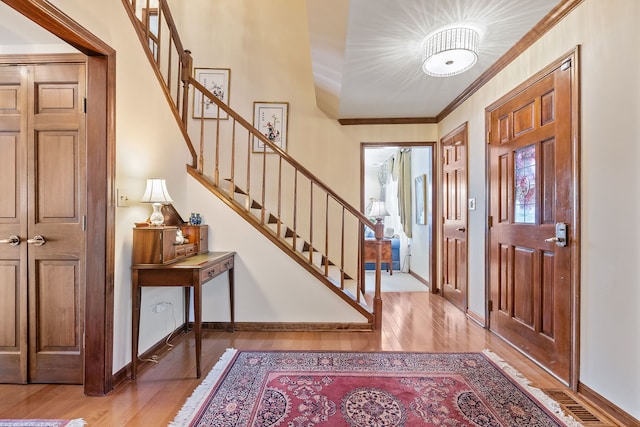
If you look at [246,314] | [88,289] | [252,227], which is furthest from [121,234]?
[246,314]

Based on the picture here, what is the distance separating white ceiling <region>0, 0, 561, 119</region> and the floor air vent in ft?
7.97

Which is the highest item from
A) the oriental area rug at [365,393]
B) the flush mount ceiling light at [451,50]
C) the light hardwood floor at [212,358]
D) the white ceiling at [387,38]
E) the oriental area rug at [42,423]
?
the white ceiling at [387,38]

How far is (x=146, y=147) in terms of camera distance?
90.7 inches

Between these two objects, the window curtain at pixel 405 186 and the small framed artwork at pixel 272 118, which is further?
the window curtain at pixel 405 186

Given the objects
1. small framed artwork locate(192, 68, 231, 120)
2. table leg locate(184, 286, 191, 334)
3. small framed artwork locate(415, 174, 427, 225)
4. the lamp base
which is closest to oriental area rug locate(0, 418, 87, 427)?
the lamp base

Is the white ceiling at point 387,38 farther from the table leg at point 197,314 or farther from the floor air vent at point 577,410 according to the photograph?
the floor air vent at point 577,410

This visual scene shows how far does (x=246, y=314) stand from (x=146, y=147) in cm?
169

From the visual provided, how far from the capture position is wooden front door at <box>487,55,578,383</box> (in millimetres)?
1979

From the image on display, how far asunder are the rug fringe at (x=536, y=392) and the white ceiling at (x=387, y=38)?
95.1 inches

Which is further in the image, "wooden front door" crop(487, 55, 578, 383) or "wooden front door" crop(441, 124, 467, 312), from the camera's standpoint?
"wooden front door" crop(441, 124, 467, 312)

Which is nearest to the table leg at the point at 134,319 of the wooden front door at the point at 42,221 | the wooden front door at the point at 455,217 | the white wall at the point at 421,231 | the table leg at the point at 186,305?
the wooden front door at the point at 42,221

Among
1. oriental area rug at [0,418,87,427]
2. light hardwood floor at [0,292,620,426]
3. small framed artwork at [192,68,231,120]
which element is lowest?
light hardwood floor at [0,292,620,426]

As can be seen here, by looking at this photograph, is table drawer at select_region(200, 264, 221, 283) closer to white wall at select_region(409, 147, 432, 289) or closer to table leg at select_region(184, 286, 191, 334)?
table leg at select_region(184, 286, 191, 334)

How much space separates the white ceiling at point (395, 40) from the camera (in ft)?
6.43
